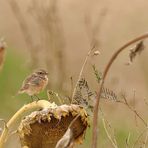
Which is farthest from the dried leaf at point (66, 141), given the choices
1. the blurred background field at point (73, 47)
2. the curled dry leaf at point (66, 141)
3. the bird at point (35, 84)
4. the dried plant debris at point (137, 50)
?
the blurred background field at point (73, 47)

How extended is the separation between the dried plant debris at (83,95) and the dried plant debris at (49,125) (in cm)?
7

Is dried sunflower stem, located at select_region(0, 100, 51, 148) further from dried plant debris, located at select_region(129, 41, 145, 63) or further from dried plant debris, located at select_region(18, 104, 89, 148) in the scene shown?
dried plant debris, located at select_region(129, 41, 145, 63)

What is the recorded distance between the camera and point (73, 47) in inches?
257

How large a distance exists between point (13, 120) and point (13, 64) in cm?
316

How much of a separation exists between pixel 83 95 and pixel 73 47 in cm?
528

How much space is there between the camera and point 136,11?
6793 mm

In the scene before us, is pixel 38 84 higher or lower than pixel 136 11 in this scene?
lower

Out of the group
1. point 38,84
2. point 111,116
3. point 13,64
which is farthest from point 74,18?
point 38,84

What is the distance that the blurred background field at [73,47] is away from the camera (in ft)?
10.8

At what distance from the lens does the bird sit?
56.9 inches

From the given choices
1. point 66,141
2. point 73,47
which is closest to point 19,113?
point 66,141

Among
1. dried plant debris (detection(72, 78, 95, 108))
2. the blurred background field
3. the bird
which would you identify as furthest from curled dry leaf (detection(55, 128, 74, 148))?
the blurred background field

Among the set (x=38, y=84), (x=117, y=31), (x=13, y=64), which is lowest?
(x=38, y=84)

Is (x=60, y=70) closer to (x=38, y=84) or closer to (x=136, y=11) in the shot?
(x=38, y=84)
